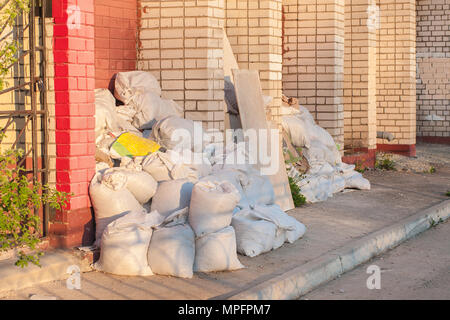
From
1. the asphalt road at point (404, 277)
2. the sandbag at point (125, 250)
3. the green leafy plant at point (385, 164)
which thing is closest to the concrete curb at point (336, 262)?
the asphalt road at point (404, 277)

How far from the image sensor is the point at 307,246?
7.81 m

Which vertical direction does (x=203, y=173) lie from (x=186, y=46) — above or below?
below

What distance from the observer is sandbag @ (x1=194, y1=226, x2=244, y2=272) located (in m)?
6.68

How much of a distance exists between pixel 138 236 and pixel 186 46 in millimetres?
3699

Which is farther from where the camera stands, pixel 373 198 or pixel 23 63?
pixel 373 198

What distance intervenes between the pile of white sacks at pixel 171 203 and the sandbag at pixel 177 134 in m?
0.01

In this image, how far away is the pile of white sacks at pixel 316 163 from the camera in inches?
424

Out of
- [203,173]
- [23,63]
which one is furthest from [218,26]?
[23,63]

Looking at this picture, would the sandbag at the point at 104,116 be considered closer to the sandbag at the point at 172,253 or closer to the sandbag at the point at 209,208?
the sandbag at the point at 209,208

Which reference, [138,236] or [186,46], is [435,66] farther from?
[138,236]

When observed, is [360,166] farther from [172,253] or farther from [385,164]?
[172,253]
